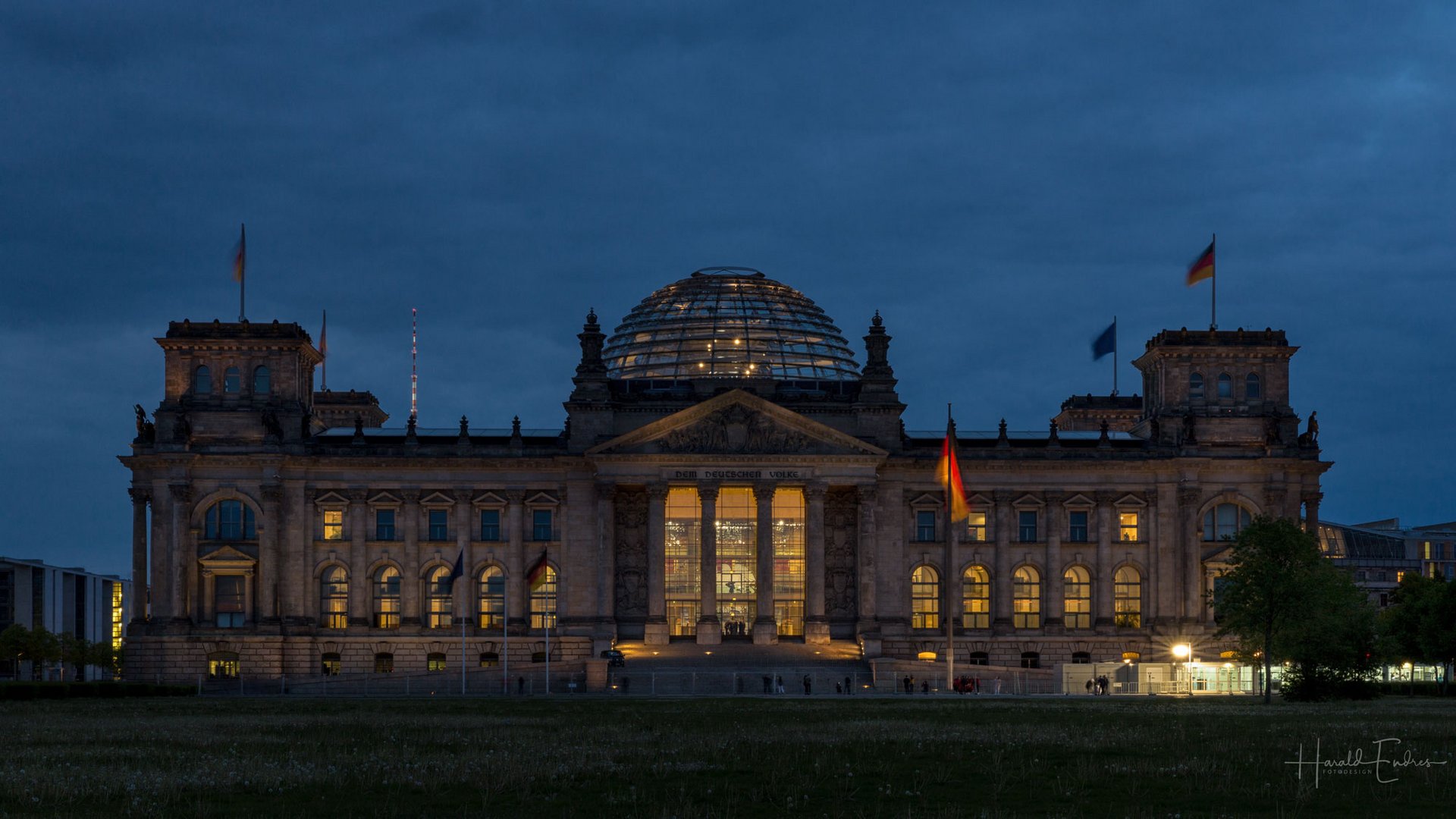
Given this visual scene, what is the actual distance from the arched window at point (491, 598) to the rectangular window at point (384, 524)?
700 centimetres

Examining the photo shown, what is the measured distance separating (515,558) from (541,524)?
10.1 feet

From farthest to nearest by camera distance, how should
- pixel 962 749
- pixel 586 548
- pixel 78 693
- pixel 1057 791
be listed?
pixel 586 548, pixel 78 693, pixel 962 749, pixel 1057 791

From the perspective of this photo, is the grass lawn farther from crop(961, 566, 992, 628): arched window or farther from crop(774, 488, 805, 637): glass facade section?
crop(961, 566, 992, 628): arched window

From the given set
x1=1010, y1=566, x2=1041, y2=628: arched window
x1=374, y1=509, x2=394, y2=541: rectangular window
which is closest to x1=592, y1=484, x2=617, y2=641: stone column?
x1=374, y1=509, x2=394, y2=541: rectangular window

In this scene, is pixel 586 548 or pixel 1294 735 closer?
pixel 1294 735

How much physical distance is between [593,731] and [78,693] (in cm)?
4393

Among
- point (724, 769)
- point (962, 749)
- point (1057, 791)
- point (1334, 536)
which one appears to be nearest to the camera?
point (1057, 791)

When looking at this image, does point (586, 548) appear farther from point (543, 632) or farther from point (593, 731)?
point (593, 731)

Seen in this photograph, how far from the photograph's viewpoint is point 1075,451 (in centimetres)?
12525

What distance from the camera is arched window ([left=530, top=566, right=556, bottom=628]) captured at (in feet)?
405

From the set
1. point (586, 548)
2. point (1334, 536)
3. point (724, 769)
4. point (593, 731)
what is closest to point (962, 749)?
point (724, 769)

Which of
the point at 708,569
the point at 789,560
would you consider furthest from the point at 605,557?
the point at 789,560

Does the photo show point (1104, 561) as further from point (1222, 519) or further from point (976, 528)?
point (976, 528)

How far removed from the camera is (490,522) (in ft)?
409
